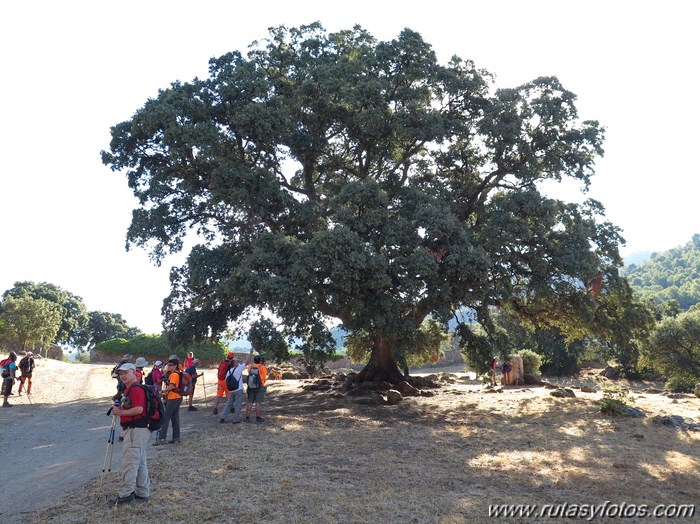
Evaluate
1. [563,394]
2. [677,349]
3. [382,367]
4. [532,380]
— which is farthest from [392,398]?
[677,349]

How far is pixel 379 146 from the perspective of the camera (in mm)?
19719

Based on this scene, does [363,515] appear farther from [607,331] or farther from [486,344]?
[607,331]

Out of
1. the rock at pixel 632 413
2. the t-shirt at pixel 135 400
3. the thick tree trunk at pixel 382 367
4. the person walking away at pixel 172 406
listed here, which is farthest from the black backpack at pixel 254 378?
the rock at pixel 632 413

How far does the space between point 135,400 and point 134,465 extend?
0.84 meters

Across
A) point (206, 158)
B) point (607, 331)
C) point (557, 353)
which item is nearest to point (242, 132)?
point (206, 158)

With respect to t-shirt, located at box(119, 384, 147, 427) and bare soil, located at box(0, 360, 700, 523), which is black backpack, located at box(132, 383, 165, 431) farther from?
bare soil, located at box(0, 360, 700, 523)

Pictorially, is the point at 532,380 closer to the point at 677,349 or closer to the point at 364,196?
the point at 677,349

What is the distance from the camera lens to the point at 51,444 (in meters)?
11.4

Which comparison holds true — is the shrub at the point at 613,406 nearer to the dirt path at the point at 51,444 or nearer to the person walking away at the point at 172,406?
the dirt path at the point at 51,444

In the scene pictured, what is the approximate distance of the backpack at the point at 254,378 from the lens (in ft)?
45.0

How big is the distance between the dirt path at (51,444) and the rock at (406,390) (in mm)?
7487

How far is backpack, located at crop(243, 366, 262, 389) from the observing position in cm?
1370

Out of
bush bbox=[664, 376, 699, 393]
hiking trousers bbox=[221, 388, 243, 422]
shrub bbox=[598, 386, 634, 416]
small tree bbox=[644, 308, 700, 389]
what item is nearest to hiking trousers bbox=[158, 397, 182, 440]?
hiking trousers bbox=[221, 388, 243, 422]

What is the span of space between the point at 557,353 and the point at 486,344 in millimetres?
22492
